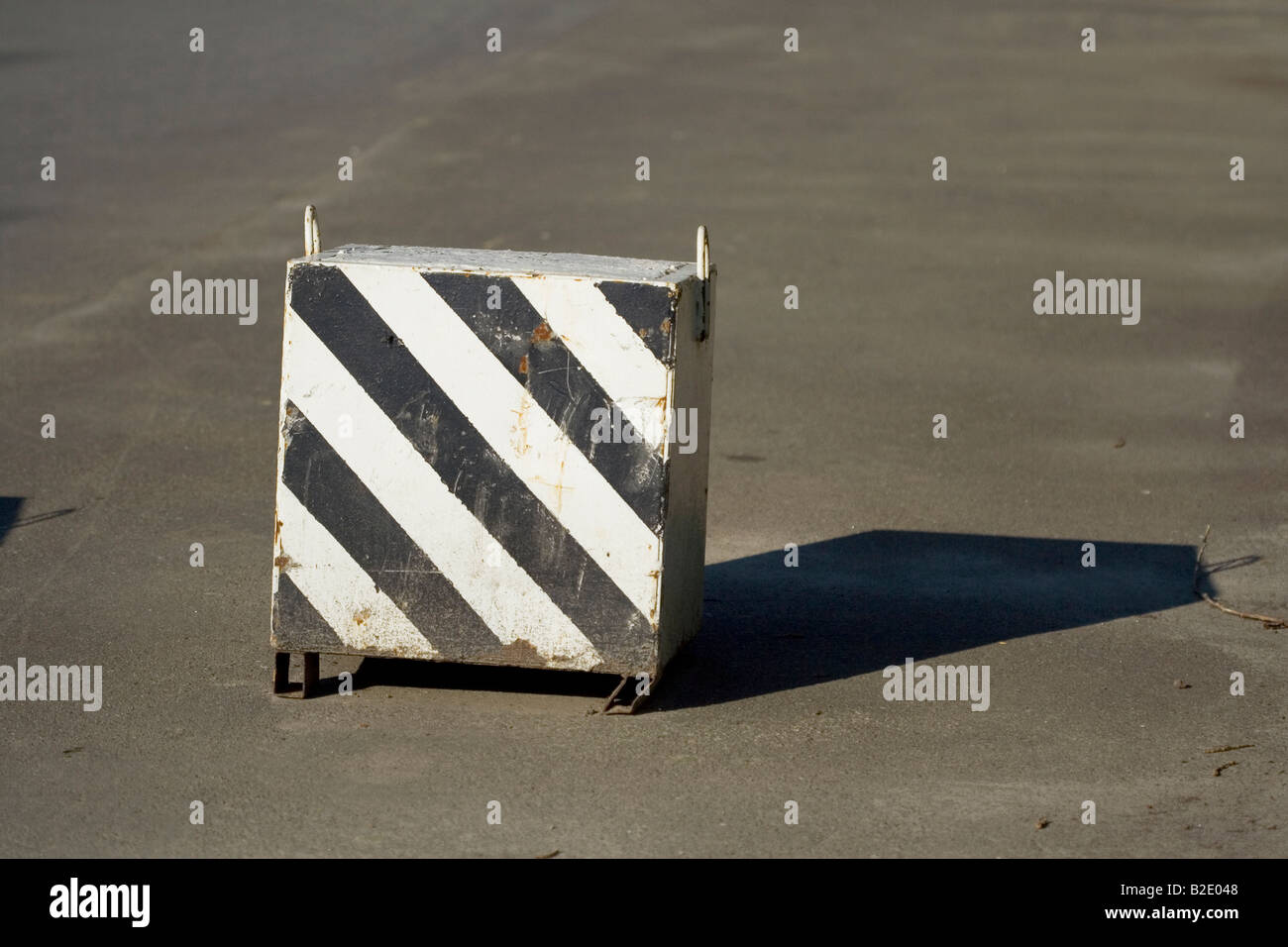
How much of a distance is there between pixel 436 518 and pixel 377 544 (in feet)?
0.71

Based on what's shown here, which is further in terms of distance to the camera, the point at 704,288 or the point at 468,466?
the point at 704,288

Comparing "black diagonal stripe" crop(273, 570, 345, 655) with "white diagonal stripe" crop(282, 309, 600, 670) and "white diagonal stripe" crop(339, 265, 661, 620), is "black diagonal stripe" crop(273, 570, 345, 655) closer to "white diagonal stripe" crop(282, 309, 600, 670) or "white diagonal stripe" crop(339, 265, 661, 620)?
"white diagonal stripe" crop(282, 309, 600, 670)

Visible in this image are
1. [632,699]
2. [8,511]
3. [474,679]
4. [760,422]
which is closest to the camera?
[632,699]

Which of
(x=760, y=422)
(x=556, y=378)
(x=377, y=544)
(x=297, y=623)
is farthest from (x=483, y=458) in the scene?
(x=760, y=422)

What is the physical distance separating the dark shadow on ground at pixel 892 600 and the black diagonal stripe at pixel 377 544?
745mm

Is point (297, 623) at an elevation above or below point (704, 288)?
below

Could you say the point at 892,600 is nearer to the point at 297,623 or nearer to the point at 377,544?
the point at 377,544

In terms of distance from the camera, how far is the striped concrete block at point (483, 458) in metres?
5.16

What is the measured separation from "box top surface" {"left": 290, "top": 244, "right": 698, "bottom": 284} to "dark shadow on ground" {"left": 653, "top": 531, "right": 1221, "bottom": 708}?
56.3 inches

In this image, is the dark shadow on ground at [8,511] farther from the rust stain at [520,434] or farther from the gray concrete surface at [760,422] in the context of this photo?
the rust stain at [520,434]

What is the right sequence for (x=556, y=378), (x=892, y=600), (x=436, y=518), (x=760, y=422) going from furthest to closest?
1. (x=760, y=422)
2. (x=892, y=600)
3. (x=436, y=518)
4. (x=556, y=378)

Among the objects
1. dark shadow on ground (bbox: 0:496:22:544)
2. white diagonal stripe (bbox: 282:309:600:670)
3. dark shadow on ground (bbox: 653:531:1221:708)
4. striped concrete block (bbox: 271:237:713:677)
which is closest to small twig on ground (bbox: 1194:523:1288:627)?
dark shadow on ground (bbox: 653:531:1221:708)

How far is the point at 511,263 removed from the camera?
535 cm
